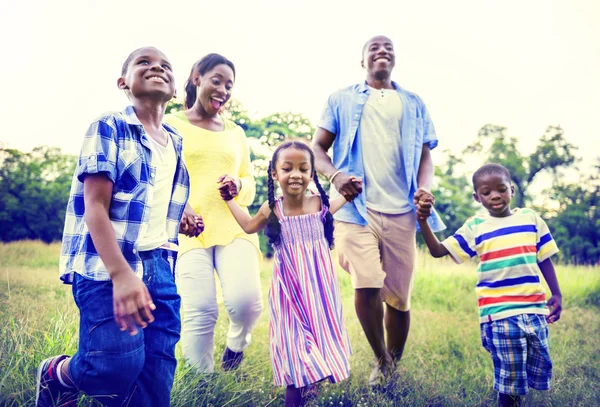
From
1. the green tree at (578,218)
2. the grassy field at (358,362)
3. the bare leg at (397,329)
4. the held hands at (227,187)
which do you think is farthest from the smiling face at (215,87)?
the green tree at (578,218)

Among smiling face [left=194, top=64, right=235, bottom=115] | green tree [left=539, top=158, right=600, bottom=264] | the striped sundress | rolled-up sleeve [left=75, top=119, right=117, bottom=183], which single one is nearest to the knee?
the striped sundress

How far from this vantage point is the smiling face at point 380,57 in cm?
392

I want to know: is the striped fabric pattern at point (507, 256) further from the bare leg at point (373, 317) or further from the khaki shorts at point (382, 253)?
the bare leg at point (373, 317)

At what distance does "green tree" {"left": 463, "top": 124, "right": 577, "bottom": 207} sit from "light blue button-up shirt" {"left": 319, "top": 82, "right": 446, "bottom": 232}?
68.4 feet

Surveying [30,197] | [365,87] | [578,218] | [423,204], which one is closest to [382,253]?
[423,204]

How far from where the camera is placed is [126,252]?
2.25 metres

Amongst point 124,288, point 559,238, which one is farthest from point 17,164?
point 559,238

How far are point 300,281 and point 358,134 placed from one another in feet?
4.32

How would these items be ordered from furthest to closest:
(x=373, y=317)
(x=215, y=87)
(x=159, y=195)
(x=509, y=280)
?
1. (x=373, y=317)
2. (x=215, y=87)
3. (x=509, y=280)
4. (x=159, y=195)

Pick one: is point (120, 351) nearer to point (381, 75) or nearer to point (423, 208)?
point (423, 208)

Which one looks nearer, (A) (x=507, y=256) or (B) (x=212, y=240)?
Result: (A) (x=507, y=256)

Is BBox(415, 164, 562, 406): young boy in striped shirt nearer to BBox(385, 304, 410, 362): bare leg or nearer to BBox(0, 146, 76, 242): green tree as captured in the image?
BBox(385, 304, 410, 362): bare leg

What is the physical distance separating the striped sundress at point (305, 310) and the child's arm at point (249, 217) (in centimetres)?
8

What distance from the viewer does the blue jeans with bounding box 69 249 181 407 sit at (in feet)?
6.93
